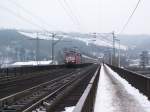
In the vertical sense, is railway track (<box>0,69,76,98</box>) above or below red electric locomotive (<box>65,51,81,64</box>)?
below

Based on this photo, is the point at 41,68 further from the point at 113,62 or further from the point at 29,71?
the point at 113,62

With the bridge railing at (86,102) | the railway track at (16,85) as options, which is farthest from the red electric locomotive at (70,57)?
the bridge railing at (86,102)

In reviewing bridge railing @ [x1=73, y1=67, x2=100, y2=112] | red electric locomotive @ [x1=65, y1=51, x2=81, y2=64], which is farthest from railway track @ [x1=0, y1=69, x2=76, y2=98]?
red electric locomotive @ [x1=65, y1=51, x2=81, y2=64]

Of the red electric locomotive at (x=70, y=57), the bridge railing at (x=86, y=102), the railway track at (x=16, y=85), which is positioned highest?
the red electric locomotive at (x=70, y=57)

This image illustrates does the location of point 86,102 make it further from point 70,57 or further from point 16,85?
point 70,57

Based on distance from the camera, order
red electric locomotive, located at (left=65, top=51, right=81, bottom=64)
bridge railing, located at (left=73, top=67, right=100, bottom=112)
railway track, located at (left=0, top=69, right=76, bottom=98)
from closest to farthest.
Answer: bridge railing, located at (left=73, top=67, right=100, bottom=112) < railway track, located at (left=0, top=69, right=76, bottom=98) < red electric locomotive, located at (left=65, top=51, right=81, bottom=64)

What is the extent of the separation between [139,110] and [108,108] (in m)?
1.45

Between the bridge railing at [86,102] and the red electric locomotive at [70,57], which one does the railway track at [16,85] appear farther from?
the red electric locomotive at [70,57]

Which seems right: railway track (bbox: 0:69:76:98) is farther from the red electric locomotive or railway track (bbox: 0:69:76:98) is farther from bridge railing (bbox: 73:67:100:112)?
the red electric locomotive

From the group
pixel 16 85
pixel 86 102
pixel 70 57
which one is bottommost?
pixel 16 85

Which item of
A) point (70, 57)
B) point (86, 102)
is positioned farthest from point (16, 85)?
point (70, 57)

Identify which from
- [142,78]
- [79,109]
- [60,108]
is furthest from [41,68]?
[79,109]

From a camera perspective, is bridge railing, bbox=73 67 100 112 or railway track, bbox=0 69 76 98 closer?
bridge railing, bbox=73 67 100 112

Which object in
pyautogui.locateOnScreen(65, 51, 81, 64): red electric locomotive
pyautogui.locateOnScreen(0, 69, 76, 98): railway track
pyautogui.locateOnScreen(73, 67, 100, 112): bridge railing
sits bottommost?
pyautogui.locateOnScreen(0, 69, 76, 98): railway track
